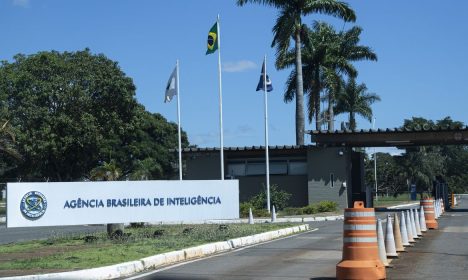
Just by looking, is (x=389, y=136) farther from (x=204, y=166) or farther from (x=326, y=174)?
(x=204, y=166)

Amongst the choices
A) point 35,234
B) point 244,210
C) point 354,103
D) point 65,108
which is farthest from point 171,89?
point 354,103

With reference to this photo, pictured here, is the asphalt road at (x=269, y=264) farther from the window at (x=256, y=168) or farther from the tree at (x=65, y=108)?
the tree at (x=65, y=108)

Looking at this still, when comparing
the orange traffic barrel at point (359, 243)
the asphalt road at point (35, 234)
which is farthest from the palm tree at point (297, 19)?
the orange traffic barrel at point (359, 243)

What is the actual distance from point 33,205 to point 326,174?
76.1ft

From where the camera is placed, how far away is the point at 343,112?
61.2 m

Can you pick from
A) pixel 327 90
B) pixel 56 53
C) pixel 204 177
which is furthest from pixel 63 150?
pixel 327 90

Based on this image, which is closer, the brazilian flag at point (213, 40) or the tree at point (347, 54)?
the brazilian flag at point (213, 40)

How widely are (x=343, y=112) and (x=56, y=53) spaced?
91.4 ft

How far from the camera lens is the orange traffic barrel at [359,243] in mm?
10203

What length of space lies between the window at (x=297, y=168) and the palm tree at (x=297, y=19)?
2143 mm

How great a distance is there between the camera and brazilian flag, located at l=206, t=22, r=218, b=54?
31.2 m

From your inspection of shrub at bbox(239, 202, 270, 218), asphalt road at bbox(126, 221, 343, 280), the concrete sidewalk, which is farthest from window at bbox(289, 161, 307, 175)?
asphalt road at bbox(126, 221, 343, 280)

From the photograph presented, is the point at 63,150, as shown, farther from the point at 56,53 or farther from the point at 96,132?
the point at 56,53

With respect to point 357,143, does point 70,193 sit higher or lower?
lower
